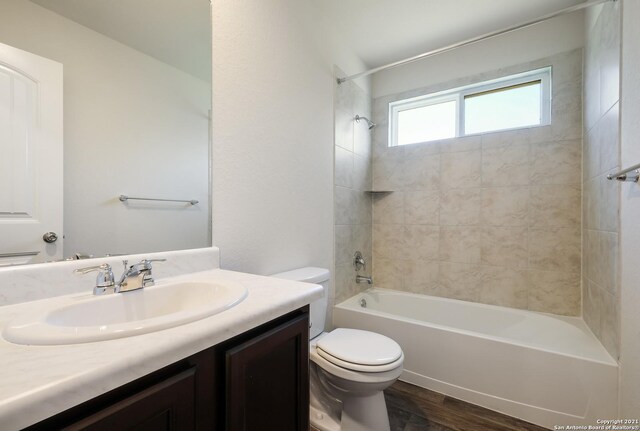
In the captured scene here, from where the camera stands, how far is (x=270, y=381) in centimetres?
73

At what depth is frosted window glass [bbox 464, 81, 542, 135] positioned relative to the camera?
2104 mm

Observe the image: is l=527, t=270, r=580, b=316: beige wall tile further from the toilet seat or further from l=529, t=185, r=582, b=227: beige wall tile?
the toilet seat

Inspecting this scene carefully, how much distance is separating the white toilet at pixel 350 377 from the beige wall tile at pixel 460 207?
1.33 meters

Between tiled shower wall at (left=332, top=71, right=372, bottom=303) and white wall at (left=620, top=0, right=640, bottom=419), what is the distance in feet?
5.06

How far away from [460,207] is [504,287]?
70 centimetres

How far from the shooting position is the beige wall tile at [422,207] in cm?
238

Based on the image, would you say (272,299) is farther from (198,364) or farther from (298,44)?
(298,44)

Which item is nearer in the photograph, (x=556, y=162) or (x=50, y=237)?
(x=50, y=237)

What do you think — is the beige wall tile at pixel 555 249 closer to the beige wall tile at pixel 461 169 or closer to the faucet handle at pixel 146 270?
the beige wall tile at pixel 461 169

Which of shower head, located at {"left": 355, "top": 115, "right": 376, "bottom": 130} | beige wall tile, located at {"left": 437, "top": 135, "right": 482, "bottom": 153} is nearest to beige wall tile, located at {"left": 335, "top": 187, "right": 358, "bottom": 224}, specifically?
shower head, located at {"left": 355, "top": 115, "right": 376, "bottom": 130}

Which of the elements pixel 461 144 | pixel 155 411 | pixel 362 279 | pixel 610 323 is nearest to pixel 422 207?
pixel 461 144

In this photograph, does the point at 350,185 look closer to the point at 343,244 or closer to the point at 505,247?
the point at 343,244

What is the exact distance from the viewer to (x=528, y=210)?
2.05 meters

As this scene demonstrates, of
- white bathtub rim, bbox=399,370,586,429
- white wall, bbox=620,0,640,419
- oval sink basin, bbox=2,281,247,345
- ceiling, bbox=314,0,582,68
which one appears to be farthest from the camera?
ceiling, bbox=314,0,582,68
